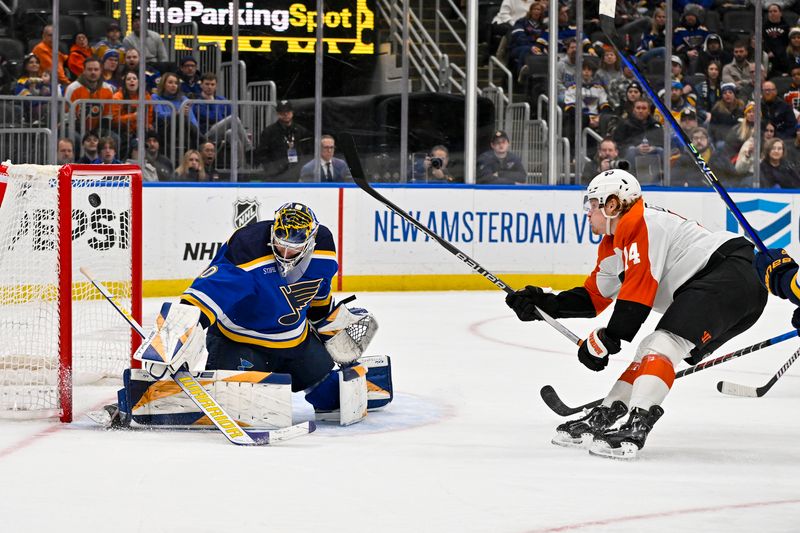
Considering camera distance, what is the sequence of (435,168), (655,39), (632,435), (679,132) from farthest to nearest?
1. (655,39)
2. (435,168)
3. (679,132)
4. (632,435)

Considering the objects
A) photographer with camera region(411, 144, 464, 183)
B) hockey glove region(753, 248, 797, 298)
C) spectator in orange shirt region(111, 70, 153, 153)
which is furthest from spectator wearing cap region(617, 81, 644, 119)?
hockey glove region(753, 248, 797, 298)

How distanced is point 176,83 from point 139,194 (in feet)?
14.0

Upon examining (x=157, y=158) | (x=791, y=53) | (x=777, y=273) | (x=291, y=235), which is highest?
(x=791, y=53)

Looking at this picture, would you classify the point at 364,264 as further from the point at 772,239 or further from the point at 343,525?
the point at 343,525

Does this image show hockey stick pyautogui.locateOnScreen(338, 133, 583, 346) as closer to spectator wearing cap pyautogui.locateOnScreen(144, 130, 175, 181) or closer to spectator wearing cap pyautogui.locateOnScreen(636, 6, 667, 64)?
spectator wearing cap pyautogui.locateOnScreen(144, 130, 175, 181)

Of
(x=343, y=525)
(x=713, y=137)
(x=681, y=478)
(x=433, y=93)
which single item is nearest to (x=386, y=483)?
(x=343, y=525)

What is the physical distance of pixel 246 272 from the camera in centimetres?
416

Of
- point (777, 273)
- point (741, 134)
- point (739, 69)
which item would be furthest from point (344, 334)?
point (739, 69)

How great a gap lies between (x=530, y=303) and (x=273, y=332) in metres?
0.87

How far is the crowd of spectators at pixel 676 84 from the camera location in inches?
387

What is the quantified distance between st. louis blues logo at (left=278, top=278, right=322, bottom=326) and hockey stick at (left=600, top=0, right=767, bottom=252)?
54.3 inches

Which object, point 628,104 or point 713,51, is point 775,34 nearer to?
point 713,51

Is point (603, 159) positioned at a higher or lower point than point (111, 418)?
higher

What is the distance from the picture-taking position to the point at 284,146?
9.20 metres
